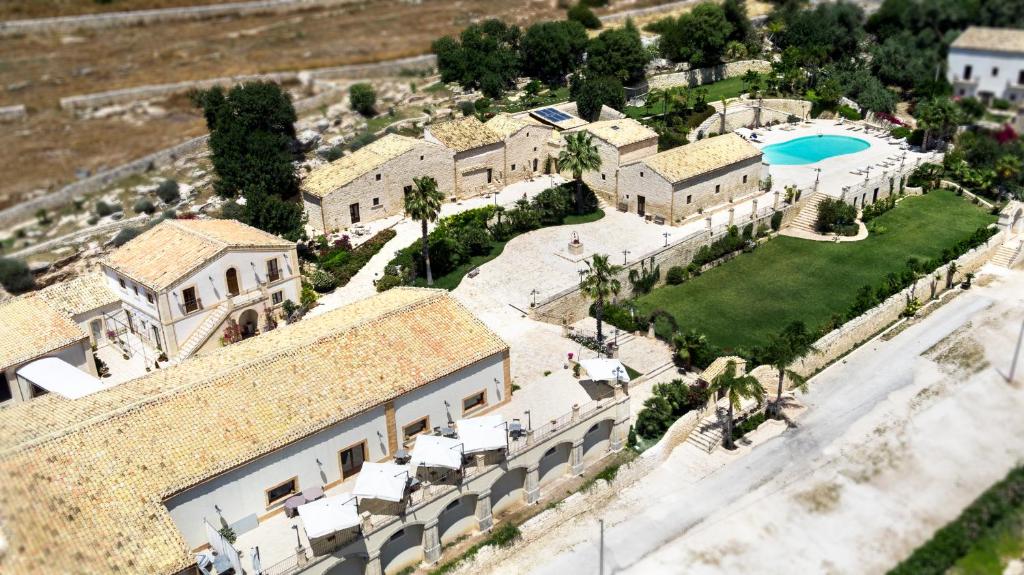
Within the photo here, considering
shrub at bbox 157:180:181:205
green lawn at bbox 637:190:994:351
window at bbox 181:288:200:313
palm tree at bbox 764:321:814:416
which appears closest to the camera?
palm tree at bbox 764:321:814:416

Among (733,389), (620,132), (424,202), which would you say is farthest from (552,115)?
(733,389)

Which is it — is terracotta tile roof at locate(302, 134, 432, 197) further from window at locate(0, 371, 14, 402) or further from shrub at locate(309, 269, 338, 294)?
window at locate(0, 371, 14, 402)

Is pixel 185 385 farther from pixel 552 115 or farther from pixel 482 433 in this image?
pixel 552 115

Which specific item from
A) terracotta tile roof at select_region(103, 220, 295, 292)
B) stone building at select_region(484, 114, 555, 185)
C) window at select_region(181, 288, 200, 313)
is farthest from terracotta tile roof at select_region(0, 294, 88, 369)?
stone building at select_region(484, 114, 555, 185)

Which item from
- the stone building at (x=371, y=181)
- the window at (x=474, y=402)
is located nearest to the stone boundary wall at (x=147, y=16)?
the stone building at (x=371, y=181)

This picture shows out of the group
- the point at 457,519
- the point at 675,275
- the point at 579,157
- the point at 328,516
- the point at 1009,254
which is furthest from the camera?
the point at 579,157

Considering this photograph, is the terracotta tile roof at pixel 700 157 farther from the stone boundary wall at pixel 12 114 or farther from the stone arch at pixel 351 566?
the stone boundary wall at pixel 12 114
